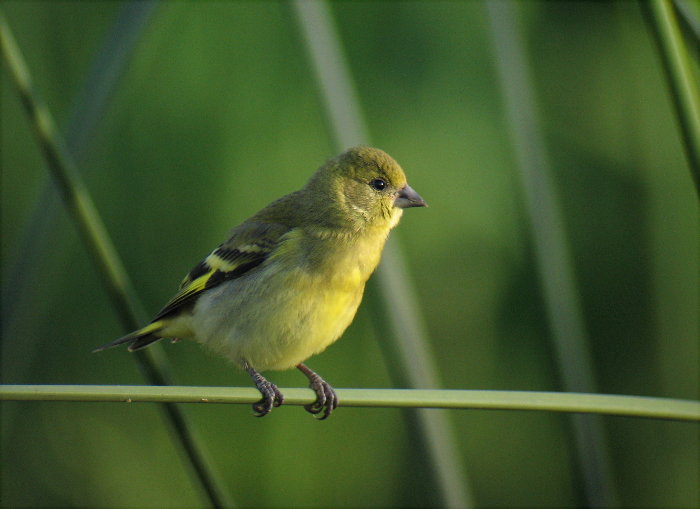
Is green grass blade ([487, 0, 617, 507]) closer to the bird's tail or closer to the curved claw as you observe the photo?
the curved claw

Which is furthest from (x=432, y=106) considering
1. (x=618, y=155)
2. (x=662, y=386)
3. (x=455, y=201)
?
(x=662, y=386)

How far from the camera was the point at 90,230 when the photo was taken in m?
2.08

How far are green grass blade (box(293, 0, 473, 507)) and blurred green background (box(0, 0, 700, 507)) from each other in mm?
1846

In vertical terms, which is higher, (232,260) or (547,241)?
(232,260)

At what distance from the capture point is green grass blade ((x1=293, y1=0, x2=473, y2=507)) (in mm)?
2023

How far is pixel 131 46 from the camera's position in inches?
85.5

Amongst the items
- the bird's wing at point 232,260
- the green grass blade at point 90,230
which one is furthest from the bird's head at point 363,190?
the green grass blade at point 90,230

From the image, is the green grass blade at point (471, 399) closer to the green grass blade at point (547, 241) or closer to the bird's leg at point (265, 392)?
the bird's leg at point (265, 392)

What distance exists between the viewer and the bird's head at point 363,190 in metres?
2.76

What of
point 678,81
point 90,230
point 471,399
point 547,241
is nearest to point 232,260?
point 90,230

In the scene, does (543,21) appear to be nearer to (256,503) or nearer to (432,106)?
(432,106)

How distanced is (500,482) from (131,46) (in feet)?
9.63

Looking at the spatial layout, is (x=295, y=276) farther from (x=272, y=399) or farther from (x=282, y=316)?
(x=272, y=399)

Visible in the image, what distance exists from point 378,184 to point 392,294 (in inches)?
32.9
